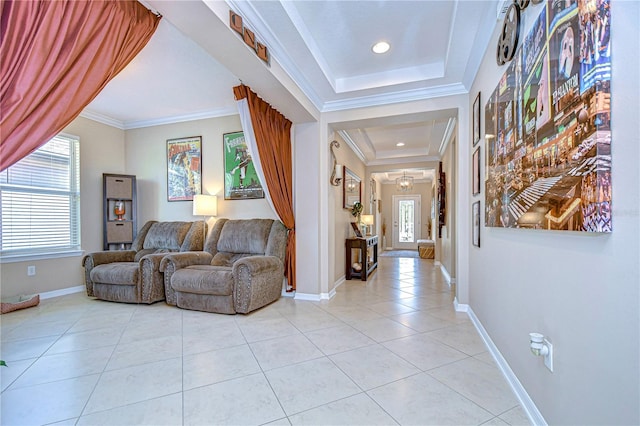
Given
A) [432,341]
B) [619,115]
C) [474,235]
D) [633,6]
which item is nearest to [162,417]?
[432,341]

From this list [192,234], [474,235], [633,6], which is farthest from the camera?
[192,234]

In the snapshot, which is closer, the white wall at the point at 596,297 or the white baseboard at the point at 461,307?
the white wall at the point at 596,297

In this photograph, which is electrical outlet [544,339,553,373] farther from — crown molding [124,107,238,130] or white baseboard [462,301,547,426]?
crown molding [124,107,238,130]

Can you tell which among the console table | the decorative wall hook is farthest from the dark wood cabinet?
the console table

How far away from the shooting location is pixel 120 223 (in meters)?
4.59

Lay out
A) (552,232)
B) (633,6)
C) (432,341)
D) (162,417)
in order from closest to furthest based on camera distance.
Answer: (633,6)
(552,232)
(162,417)
(432,341)

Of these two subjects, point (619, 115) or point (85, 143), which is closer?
point (619, 115)

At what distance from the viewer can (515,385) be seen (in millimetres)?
1786

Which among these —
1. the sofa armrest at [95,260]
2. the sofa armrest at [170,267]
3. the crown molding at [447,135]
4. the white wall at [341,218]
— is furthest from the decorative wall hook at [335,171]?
the sofa armrest at [95,260]

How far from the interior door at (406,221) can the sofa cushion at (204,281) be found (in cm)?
905

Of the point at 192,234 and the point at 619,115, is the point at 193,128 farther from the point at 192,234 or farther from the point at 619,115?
the point at 619,115

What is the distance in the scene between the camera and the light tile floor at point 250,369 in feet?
5.26

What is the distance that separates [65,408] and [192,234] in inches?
108

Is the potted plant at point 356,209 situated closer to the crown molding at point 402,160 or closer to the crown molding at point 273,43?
the crown molding at point 402,160
